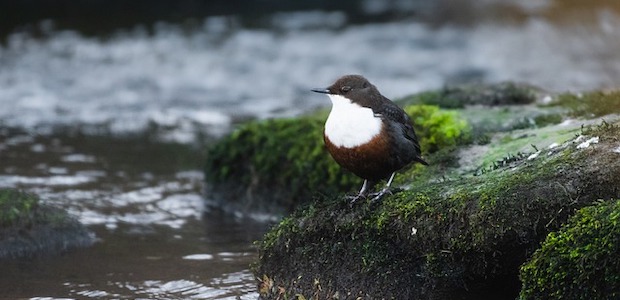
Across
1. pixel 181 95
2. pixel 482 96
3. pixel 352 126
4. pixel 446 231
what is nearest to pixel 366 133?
pixel 352 126

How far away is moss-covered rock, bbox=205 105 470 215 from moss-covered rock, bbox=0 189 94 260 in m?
1.61

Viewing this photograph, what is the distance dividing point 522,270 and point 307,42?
471 inches

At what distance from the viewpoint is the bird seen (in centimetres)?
493

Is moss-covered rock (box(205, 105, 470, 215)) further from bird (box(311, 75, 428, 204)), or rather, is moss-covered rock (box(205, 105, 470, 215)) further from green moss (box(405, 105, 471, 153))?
bird (box(311, 75, 428, 204))

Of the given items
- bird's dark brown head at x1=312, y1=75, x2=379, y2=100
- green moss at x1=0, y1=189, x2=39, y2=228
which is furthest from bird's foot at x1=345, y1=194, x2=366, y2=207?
green moss at x1=0, y1=189, x2=39, y2=228

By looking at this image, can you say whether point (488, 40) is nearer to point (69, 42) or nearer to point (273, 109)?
point (273, 109)

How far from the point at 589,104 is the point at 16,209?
4214 mm

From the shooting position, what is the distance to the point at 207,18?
706 inches

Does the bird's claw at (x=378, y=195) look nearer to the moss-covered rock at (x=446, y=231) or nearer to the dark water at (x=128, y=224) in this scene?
the moss-covered rock at (x=446, y=231)

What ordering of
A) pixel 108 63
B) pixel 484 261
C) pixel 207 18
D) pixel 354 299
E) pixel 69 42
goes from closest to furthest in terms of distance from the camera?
pixel 484 261, pixel 354 299, pixel 108 63, pixel 69 42, pixel 207 18

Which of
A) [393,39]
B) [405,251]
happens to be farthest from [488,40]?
[405,251]

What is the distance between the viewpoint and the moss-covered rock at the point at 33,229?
662 cm

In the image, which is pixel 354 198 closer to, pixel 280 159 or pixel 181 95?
pixel 280 159

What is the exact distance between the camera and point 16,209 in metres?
6.77
